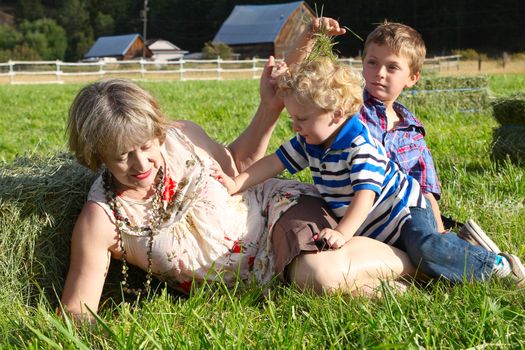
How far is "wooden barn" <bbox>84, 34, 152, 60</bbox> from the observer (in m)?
77.1

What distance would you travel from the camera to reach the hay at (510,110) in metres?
6.12

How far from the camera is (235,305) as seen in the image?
258 centimetres

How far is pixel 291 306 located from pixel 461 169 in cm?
278

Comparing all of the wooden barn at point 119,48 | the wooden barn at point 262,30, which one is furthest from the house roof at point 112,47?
the wooden barn at point 262,30

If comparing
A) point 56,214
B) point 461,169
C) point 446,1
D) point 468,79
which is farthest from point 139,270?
point 446,1

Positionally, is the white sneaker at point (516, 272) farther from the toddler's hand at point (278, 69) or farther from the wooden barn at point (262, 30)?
the wooden barn at point (262, 30)

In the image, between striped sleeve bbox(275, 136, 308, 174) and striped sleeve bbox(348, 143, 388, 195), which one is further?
striped sleeve bbox(275, 136, 308, 174)

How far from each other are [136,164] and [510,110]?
4.32m

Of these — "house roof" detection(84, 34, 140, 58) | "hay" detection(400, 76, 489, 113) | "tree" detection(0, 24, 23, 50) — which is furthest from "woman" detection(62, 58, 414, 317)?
"tree" detection(0, 24, 23, 50)

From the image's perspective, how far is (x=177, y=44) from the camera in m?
87.1

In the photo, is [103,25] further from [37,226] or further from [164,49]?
[37,226]

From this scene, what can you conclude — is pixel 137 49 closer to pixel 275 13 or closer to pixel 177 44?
pixel 177 44

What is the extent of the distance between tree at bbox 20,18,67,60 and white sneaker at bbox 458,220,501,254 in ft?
260

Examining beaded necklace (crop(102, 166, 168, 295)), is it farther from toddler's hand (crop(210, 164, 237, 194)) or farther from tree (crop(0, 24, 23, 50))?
tree (crop(0, 24, 23, 50))
